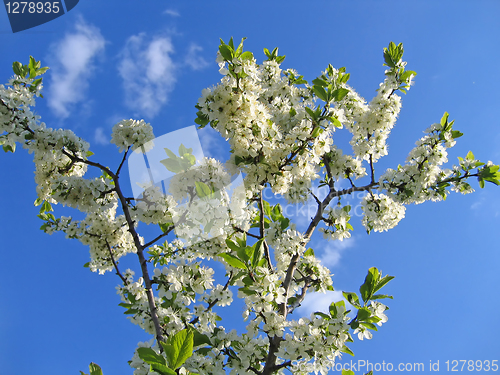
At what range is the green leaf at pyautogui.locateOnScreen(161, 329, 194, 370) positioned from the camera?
1888 millimetres

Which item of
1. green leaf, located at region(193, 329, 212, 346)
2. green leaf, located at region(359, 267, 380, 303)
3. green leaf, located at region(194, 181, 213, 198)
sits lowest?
green leaf, located at region(193, 329, 212, 346)

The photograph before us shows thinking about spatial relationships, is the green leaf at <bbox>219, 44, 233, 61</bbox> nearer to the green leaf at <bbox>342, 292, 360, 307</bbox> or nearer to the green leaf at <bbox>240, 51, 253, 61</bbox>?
the green leaf at <bbox>240, 51, 253, 61</bbox>

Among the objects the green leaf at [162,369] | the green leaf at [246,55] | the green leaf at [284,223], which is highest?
the green leaf at [246,55]

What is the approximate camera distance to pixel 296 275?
451 cm

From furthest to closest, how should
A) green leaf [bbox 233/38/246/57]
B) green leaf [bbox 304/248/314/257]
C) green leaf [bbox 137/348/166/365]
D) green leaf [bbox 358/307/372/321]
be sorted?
green leaf [bbox 304/248/314/257], green leaf [bbox 233/38/246/57], green leaf [bbox 358/307/372/321], green leaf [bbox 137/348/166/365]

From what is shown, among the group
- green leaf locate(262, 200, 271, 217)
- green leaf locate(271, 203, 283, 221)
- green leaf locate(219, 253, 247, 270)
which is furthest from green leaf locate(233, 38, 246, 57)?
green leaf locate(271, 203, 283, 221)

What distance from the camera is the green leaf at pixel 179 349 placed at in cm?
189

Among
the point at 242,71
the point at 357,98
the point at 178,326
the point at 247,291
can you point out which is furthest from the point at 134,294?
the point at 357,98

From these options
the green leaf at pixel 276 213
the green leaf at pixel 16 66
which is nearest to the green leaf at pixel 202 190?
the green leaf at pixel 276 213

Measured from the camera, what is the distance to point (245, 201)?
11.9 ft

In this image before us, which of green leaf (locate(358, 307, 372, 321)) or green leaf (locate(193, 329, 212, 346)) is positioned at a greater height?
green leaf (locate(358, 307, 372, 321))

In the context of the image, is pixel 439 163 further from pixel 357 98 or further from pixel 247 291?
pixel 247 291

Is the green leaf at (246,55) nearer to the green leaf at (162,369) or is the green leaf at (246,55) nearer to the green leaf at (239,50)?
the green leaf at (239,50)

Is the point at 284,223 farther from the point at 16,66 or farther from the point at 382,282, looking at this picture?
the point at 16,66
